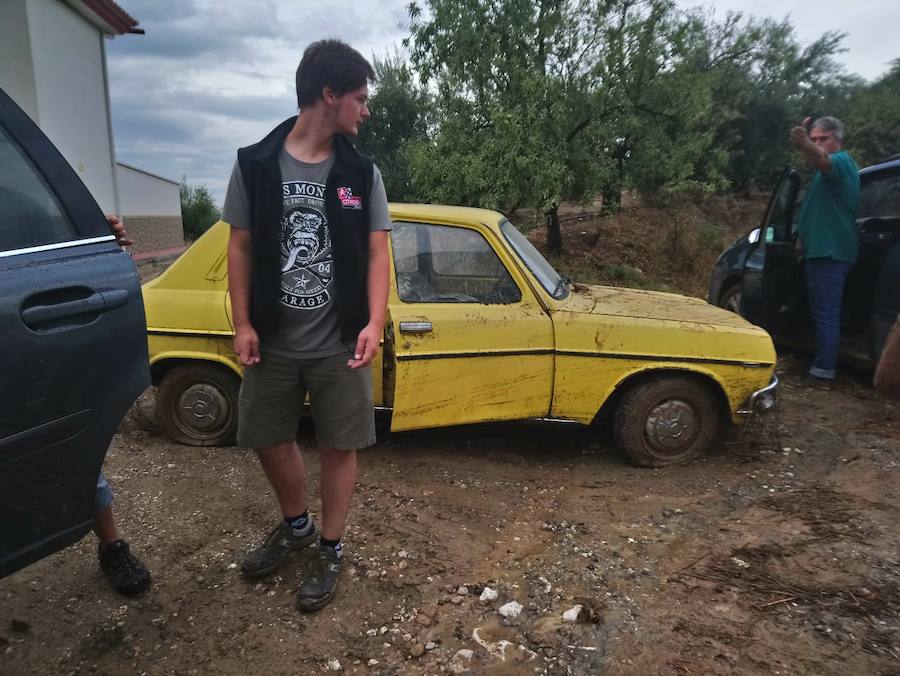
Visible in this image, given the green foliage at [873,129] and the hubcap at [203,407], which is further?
the green foliage at [873,129]

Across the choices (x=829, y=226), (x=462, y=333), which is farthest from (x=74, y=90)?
(x=829, y=226)

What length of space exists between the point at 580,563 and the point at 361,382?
130 centimetres

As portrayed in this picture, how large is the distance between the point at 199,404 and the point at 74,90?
43.8 feet

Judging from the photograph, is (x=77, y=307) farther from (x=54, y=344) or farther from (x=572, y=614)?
(x=572, y=614)

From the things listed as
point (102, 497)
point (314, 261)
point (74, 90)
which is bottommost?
point (102, 497)

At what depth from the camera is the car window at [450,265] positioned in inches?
148

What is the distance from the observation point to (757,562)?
2855 mm

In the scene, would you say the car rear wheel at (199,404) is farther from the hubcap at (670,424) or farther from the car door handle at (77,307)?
the hubcap at (670,424)

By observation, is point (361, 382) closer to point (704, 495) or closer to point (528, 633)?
point (528, 633)

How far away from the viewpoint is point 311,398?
2.48 m

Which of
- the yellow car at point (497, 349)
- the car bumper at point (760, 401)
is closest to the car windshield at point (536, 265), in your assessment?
the yellow car at point (497, 349)

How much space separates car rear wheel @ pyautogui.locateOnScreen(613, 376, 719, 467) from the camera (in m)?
3.81

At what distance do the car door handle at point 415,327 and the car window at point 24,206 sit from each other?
1.87 metres

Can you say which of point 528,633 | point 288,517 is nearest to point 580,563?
point 528,633
